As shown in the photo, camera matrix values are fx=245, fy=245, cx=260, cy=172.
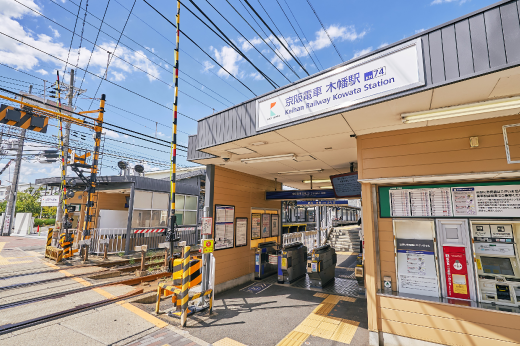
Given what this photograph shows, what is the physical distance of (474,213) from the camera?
3.78 metres

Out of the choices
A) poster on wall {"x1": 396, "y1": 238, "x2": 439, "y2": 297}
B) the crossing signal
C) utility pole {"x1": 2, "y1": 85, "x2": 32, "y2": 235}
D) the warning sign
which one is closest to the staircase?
poster on wall {"x1": 396, "y1": 238, "x2": 439, "y2": 297}

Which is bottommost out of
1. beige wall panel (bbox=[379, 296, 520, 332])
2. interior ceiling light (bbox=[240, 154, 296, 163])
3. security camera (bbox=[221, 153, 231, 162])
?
beige wall panel (bbox=[379, 296, 520, 332])

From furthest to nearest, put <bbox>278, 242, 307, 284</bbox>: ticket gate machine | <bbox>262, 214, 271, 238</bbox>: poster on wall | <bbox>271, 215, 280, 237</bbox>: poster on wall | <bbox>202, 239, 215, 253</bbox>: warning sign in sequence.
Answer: <bbox>271, 215, 280, 237</bbox>: poster on wall, <bbox>262, 214, 271, 238</bbox>: poster on wall, <bbox>278, 242, 307, 284</bbox>: ticket gate machine, <bbox>202, 239, 215, 253</bbox>: warning sign

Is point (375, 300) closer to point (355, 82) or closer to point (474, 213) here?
point (474, 213)

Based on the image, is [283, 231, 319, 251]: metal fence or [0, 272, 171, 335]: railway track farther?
[283, 231, 319, 251]: metal fence

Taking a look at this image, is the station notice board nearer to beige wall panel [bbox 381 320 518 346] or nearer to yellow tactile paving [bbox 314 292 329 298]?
beige wall panel [bbox 381 320 518 346]

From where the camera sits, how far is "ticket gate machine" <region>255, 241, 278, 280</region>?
26.2 feet

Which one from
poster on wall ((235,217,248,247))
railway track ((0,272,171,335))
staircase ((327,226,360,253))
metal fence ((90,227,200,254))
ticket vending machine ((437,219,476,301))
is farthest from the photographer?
staircase ((327,226,360,253))

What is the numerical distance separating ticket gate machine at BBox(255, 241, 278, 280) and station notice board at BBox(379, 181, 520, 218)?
15.3 ft

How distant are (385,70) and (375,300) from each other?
3562mm

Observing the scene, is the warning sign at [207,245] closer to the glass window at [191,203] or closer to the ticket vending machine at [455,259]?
the ticket vending machine at [455,259]

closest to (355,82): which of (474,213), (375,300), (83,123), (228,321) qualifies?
(474,213)

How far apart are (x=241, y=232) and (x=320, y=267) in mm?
2590

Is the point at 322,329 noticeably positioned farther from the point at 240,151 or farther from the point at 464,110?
the point at 464,110
